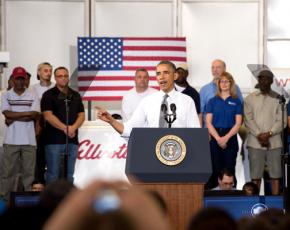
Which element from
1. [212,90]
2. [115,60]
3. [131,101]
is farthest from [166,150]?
[115,60]

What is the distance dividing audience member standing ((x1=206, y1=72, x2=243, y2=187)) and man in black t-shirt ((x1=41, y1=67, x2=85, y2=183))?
1.88m

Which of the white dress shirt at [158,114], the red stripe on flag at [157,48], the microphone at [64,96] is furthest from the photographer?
the red stripe on flag at [157,48]

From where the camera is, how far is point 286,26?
1644 centimetres

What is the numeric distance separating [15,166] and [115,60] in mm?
3171

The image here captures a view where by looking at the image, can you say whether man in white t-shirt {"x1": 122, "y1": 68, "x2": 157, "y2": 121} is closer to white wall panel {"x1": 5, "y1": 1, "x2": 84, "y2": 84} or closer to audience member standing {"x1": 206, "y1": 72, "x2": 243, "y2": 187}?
audience member standing {"x1": 206, "y1": 72, "x2": 243, "y2": 187}

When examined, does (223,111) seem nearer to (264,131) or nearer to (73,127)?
(264,131)

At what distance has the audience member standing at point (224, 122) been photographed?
12867 millimetres

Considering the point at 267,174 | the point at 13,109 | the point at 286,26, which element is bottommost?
the point at 267,174

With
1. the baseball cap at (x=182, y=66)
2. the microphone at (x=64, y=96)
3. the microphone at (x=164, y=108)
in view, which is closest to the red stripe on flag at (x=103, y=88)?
the baseball cap at (x=182, y=66)

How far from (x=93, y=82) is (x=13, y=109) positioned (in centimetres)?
256

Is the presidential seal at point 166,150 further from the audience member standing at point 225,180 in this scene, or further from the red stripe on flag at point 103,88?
the red stripe on flag at point 103,88

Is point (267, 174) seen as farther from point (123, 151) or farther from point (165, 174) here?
point (165, 174)

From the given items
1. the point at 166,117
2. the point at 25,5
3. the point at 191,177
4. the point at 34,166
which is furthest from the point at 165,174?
the point at 25,5

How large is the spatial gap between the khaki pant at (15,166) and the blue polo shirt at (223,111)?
102 inches
